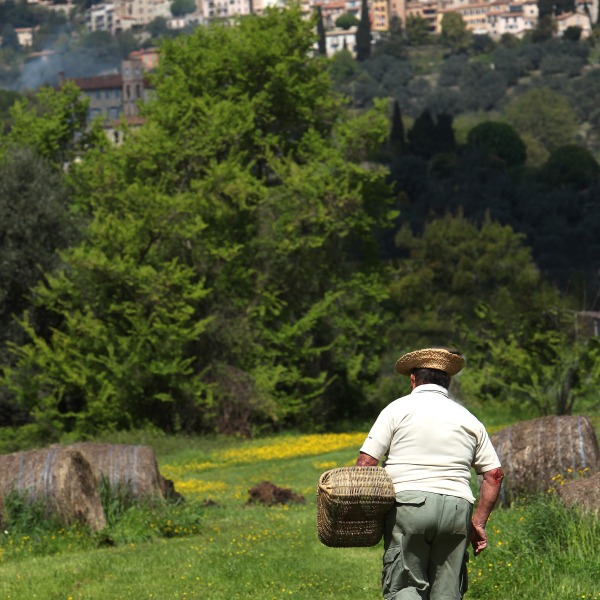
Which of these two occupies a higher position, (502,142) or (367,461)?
(367,461)

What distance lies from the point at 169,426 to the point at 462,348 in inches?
578

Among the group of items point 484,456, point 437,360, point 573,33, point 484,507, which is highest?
point 573,33

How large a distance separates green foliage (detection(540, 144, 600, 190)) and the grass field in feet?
355

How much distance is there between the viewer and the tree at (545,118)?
14512cm

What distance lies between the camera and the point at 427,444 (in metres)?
5.23

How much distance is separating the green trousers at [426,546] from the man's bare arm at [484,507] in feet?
0.39

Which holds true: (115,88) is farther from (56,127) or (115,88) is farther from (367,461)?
(367,461)

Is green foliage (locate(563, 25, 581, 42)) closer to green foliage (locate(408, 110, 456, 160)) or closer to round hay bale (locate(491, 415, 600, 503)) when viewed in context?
green foliage (locate(408, 110, 456, 160))

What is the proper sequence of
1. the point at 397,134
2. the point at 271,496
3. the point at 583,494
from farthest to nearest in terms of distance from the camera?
the point at 397,134
the point at 271,496
the point at 583,494

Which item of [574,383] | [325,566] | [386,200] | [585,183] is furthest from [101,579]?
[585,183]

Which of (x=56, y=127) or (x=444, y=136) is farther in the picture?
(x=444, y=136)

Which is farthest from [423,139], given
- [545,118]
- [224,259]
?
[224,259]

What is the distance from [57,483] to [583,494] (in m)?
5.98

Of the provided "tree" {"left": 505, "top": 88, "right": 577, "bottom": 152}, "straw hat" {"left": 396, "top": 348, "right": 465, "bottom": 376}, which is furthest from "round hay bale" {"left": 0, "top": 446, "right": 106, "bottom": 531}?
"tree" {"left": 505, "top": 88, "right": 577, "bottom": 152}
